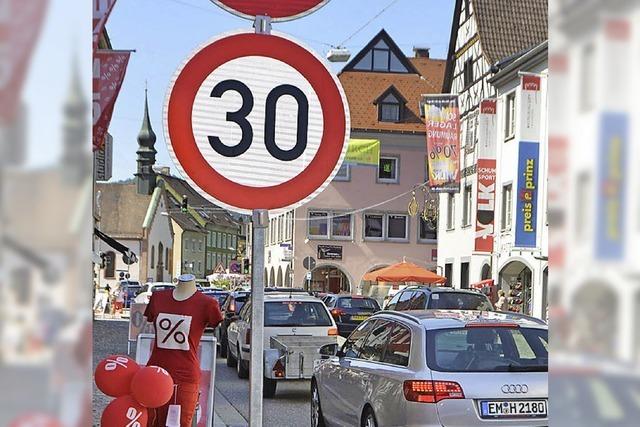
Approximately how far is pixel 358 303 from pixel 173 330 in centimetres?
2050

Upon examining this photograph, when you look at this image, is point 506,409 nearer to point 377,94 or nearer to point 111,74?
point 111,74

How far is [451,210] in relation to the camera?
42062 millimetres

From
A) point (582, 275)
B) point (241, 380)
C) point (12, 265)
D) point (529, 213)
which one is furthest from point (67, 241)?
point (529, 213)

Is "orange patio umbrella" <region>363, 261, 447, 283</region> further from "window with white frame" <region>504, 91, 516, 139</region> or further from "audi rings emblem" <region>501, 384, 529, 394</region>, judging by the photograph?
"audi rings emblem" <region>501, 384, 529, 394</region>

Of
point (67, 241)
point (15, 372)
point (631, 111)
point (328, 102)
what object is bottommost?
point (15, 372)

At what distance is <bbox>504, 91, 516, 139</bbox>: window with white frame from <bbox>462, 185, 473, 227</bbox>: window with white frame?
6.52m

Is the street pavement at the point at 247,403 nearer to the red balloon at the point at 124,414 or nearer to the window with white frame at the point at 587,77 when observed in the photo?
the red balloon at the point at 124,414

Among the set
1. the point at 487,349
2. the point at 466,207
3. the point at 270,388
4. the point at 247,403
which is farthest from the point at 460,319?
the point at 466,207

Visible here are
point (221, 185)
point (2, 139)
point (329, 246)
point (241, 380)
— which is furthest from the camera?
point (329, 246)

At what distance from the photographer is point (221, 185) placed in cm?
283

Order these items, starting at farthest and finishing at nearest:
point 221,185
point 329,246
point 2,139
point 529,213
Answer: point 329,246 → point 529,213 → point 221,185 → point 2,139

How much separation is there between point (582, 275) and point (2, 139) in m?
0.54

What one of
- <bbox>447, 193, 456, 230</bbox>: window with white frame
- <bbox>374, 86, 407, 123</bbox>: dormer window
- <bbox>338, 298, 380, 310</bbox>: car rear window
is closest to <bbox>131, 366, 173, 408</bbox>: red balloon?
<bbox>338, 298, 380, 310</bbox>: car rear window

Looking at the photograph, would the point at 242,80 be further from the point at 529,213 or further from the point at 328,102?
the point at 529,213
